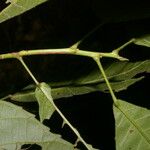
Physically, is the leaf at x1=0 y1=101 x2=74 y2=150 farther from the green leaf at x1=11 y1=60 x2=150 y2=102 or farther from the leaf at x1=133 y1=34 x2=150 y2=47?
the leaf at x1=133 y1=34 x2=150 y2=47

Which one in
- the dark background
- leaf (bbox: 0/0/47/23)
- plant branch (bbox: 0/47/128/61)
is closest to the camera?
leaf (bbox: 0/0/47/23)

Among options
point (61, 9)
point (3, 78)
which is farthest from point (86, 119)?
point (3, 78)

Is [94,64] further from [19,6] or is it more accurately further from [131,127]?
[19,6]

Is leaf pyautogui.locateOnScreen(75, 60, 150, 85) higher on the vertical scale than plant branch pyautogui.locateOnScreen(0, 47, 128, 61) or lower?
lower

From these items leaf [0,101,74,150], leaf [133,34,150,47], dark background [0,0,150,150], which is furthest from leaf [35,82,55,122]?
leaf [133,34,150,47]

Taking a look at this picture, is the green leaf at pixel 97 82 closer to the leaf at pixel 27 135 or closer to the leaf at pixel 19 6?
the leaf at pixel 27 135

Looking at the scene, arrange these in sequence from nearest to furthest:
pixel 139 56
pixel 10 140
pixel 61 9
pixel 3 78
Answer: pixel 10 140, pixel 139 56, pixel 61 9, pixel 3 78

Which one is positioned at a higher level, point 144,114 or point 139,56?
point 139,56

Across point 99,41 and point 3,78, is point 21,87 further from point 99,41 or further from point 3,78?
point 3,78
